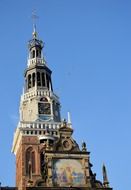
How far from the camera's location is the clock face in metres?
62.1

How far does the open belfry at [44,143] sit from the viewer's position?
46.9 meters

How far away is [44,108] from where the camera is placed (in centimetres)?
6262

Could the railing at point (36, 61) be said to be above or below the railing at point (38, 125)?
above

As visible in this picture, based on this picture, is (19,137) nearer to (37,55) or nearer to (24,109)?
(24,109)

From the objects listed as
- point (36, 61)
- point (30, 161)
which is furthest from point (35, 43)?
point (30, 161)

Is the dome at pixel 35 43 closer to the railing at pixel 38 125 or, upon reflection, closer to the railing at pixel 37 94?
the railing at pixel 37 94

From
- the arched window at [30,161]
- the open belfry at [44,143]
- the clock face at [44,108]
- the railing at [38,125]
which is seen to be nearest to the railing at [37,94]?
the open belfry at [44,143]

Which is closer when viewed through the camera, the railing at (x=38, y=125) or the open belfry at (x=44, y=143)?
the open belfry at (x=44, y=143)

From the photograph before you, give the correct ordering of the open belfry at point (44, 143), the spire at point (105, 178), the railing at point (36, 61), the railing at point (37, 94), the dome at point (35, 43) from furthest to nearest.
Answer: the dome at point (35, 43) < the railing at point (36, 61) < the railing at point (37, 94) < the spire at point (105, 178) < the open belfry at point (44, 143)

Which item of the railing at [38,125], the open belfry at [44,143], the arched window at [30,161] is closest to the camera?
the open belfry at [44,143]

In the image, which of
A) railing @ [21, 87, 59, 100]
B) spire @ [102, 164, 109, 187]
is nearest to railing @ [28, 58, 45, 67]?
railing @ [21, 87, 59, 100]

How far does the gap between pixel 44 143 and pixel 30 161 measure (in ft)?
9.53

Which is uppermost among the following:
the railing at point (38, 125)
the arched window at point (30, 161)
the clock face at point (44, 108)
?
the clock face at point (44, 108)

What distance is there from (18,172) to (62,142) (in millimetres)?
12554
